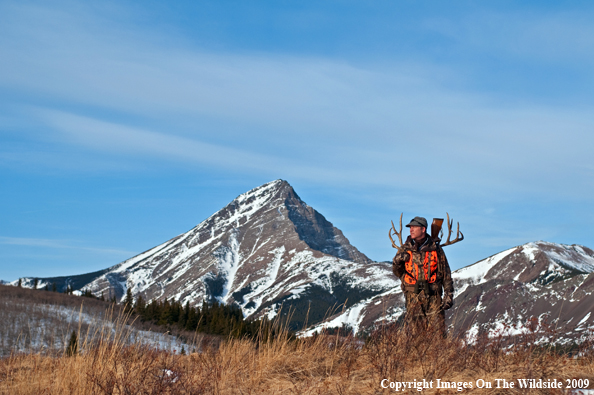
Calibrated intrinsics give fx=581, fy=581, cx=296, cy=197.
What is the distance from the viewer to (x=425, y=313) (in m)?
8.77

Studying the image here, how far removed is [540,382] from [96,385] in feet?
13.8

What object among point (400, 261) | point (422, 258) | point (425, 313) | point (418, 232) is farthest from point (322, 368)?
point (418, 232)

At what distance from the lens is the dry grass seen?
5.61 metres

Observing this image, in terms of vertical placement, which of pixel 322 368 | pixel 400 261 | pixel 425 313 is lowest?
pixel 322 368

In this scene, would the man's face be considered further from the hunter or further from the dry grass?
the dry grass

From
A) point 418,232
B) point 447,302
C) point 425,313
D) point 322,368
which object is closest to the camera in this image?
point 322,368

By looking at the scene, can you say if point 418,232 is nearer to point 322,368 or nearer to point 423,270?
point 423,270

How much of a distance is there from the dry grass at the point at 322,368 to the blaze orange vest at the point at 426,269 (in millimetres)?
1936

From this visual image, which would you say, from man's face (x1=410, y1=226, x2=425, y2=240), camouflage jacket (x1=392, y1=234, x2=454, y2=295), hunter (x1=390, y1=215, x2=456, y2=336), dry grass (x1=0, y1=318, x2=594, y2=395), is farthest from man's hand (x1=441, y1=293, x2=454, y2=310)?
dry grass (x1=0, y1=318, x2=594, y2=395)

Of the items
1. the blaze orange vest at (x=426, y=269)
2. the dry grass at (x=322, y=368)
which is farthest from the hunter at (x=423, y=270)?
the dry grass at (x=322, y=368)

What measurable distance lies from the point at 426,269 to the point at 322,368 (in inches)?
119

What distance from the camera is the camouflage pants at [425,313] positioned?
7.41 m

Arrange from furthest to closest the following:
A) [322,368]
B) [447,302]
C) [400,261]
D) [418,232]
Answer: [418,232], [400,261], [447,302], [322,368]

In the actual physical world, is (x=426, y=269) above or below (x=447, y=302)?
above
